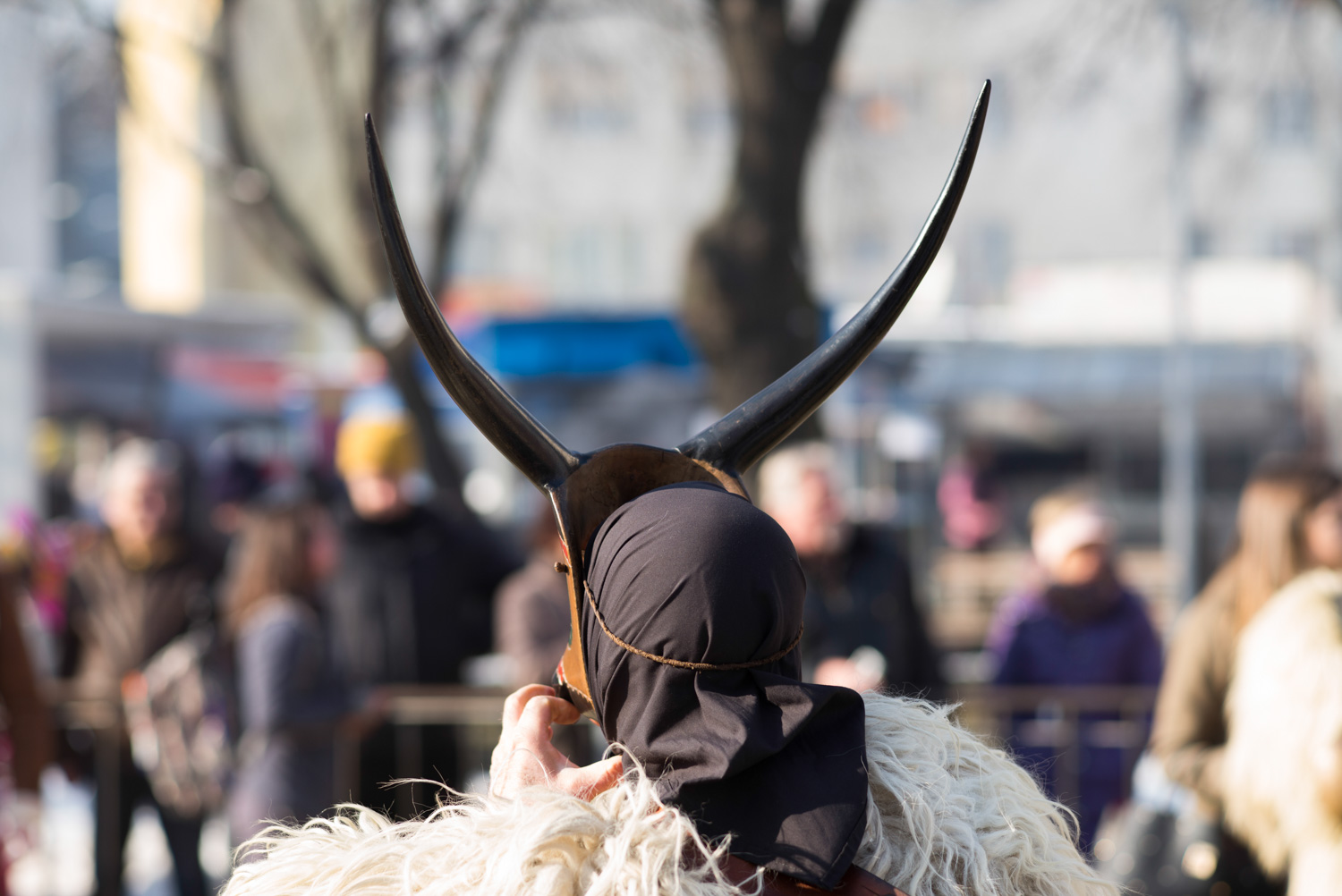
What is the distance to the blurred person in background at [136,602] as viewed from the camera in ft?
14.6

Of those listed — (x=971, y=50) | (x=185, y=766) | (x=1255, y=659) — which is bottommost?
(x=185, y=766)

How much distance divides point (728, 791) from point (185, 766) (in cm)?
361

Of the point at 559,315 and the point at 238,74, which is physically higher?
the point at 238,74

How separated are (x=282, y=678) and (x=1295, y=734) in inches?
112

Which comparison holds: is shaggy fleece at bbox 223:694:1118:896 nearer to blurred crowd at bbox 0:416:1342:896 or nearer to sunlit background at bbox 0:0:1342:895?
sunlit background at bbox 0:0:1342:895

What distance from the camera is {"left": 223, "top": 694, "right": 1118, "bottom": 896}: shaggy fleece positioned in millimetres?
1159

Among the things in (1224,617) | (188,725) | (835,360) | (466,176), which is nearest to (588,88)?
(466,176)

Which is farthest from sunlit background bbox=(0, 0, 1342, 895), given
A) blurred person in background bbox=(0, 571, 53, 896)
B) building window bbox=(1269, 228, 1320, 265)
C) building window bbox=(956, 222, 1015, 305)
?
building window bbox=(1269, 228, 1320, 265)

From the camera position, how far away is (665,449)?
136 centimetres

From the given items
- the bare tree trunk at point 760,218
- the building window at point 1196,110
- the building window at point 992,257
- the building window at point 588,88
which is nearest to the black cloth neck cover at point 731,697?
the bare tree trunk at point 760,218

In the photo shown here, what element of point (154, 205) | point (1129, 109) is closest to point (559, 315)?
point (1129, 109)

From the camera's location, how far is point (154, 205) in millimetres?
28375

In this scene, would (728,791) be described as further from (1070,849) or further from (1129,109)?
(1129,109)

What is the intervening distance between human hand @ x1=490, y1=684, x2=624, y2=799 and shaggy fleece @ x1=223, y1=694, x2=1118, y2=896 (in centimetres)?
4
